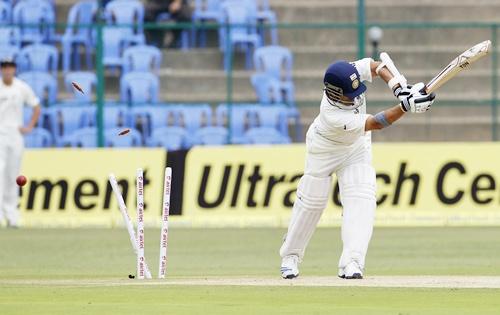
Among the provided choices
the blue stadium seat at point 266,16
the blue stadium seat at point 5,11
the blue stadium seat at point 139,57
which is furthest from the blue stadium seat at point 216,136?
the blue stadium seat at point 5,11

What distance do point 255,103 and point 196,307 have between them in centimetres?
1234

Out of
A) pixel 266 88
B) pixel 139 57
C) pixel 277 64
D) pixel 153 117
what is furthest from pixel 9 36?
pixel 277 64

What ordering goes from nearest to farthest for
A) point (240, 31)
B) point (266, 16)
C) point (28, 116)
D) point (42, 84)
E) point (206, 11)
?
1. point (28, 116)
2. point (42, 84)
3. point (240, 31)
4. point (266, 16)
5. point (206, 11)

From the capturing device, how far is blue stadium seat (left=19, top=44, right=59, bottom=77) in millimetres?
21781

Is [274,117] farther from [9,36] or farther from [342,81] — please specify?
[342,81]

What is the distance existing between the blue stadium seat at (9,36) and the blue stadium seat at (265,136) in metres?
3.64

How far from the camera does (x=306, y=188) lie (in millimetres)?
11688

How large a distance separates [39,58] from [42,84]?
0.42 metres

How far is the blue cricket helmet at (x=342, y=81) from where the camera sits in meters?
11.2

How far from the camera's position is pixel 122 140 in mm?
21266

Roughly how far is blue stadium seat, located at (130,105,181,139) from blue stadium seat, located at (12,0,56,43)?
5.96 ft

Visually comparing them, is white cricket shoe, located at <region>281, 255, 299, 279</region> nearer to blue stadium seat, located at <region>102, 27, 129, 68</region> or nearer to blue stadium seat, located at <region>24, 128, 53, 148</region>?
blue stadium seat, located at <region>24, 128, 53, 148</region>

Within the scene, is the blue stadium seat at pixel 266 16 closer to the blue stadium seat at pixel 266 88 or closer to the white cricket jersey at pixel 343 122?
the blue stadium seat at pixel 266 88

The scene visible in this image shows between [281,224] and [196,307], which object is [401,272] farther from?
[281,224]
